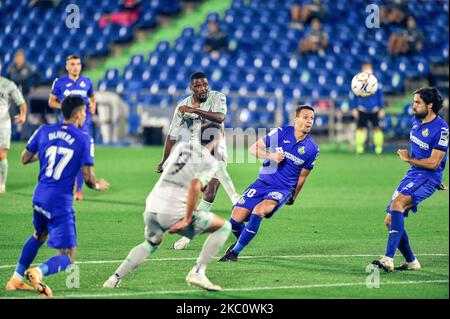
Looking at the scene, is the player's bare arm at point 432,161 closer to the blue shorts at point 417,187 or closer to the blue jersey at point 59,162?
the blue shorts at point 417,187

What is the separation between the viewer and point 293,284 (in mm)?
8758

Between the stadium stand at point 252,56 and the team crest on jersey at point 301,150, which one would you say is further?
the stadium stand at point 252,56

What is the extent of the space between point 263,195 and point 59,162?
3.01 metres

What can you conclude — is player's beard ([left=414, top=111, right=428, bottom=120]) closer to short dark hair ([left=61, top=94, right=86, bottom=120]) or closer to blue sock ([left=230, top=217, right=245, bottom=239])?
blue sock ([left=230, top=217, right=245, bottom=239])

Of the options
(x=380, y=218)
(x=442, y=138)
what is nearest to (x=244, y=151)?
(x=380, y=218)

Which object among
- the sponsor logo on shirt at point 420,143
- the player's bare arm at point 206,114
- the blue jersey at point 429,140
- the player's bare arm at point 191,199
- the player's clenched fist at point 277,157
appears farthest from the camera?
the player's bare arm at point 206,114

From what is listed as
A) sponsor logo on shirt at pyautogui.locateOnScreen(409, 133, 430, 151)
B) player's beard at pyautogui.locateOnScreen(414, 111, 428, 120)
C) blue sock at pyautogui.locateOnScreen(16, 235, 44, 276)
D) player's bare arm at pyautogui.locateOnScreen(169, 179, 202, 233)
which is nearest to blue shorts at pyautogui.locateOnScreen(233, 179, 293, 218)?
sponsor logo on shirt at pyautogui.locateOnScreen(409, 133, 430, 151)

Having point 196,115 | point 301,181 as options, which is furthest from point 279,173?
point 196,115

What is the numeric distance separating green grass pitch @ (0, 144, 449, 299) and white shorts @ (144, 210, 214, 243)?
56cm

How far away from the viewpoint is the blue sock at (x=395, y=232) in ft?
30.9

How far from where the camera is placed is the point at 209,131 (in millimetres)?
11320

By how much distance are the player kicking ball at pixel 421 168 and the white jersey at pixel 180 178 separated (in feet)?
8.09

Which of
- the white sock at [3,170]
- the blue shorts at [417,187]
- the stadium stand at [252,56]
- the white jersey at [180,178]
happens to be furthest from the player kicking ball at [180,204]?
the stadium stand at [252,56]
